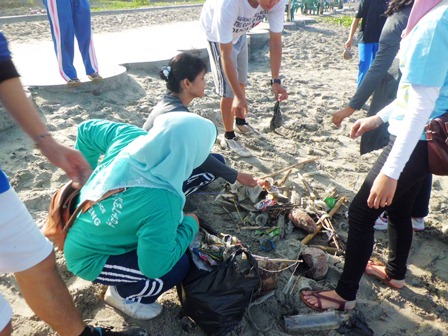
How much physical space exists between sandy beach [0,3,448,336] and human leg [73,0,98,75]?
14.9 inches

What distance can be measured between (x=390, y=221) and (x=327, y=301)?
60cm

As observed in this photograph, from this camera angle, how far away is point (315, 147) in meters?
4.32

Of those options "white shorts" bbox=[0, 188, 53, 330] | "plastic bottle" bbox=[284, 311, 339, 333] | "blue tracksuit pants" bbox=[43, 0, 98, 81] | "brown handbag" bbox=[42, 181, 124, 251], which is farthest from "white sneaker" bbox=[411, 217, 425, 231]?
"blue tracksuit pants" bbox=[43, 0, 98, 81]

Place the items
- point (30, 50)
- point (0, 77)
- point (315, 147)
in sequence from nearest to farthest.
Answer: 1. point (0, 77)
2. point (315, 147)
3. point (30, 50)

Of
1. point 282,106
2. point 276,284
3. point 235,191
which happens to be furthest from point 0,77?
point 282,106

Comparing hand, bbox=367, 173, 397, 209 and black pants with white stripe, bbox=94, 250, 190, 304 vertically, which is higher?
hand, bbox=367, 173, 397, 209

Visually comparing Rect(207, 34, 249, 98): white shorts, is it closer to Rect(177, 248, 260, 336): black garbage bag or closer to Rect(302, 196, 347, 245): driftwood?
Rect(302, 196, 347, 245): driftwood

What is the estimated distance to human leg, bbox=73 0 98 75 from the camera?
4.77m

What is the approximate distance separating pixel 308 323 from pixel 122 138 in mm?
1487

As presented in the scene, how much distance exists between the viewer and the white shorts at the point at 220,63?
3785 mm

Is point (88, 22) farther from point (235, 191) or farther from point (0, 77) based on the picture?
point (0, 77)

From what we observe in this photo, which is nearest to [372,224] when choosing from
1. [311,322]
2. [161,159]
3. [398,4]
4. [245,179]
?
[311,322]

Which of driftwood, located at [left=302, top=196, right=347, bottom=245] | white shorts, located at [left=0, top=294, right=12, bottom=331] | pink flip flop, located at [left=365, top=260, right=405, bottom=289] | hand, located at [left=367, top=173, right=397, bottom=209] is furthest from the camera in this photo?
driftwood, located at [left=302, top=196, right=347, bottom=245]

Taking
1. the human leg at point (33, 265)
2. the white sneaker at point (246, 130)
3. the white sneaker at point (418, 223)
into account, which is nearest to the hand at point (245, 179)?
the white sneaker at point (418, 223)
